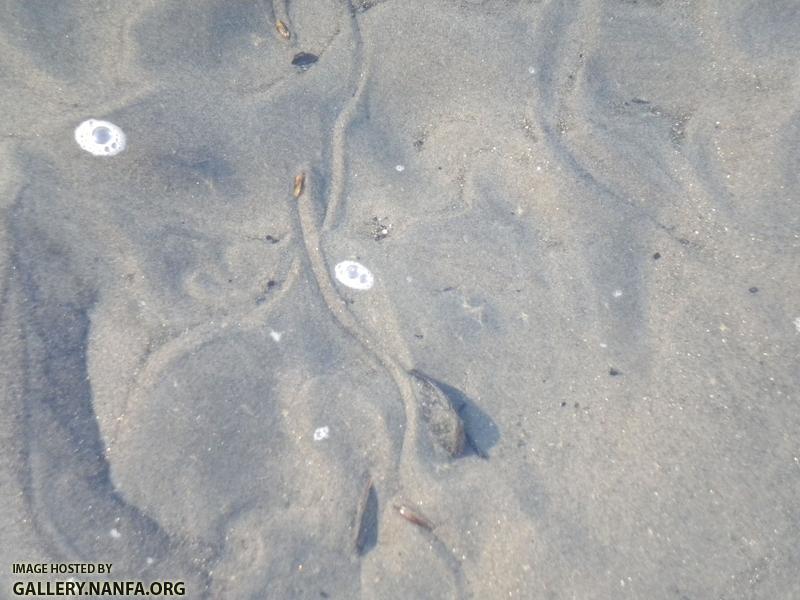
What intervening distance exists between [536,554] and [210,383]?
1.56 m

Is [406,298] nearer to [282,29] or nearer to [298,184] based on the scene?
[298,184]

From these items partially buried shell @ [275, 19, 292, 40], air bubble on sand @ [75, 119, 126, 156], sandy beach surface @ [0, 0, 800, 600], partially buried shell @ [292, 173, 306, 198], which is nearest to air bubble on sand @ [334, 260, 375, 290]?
sandy beach surface @ [0, 0, 800, 600]

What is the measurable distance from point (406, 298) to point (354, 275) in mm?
287

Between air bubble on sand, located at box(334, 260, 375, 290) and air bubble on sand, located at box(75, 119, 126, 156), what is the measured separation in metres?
1.25

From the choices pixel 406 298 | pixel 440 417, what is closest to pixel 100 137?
pixel 406 298

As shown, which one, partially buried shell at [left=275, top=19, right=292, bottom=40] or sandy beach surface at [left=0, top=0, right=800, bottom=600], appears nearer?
sandy beach surface at [left=0, top=0, right=800, bottom=600]

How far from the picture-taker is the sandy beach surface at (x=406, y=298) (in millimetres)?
2104

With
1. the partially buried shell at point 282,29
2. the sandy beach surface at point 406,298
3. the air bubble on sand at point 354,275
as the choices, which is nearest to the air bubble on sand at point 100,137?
the sandy beach surface at point 406,298

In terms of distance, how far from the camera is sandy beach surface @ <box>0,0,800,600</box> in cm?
210

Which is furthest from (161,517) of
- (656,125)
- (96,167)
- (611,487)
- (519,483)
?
(656,125)

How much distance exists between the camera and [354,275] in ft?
8.47

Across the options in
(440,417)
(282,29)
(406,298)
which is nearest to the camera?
(440,417)

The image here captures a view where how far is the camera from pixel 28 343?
7.19 ft

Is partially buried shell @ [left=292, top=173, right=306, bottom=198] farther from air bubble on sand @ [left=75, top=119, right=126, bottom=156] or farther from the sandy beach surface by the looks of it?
air bubble on sand @ [left=75, top=119, right=126, bottom=156]
